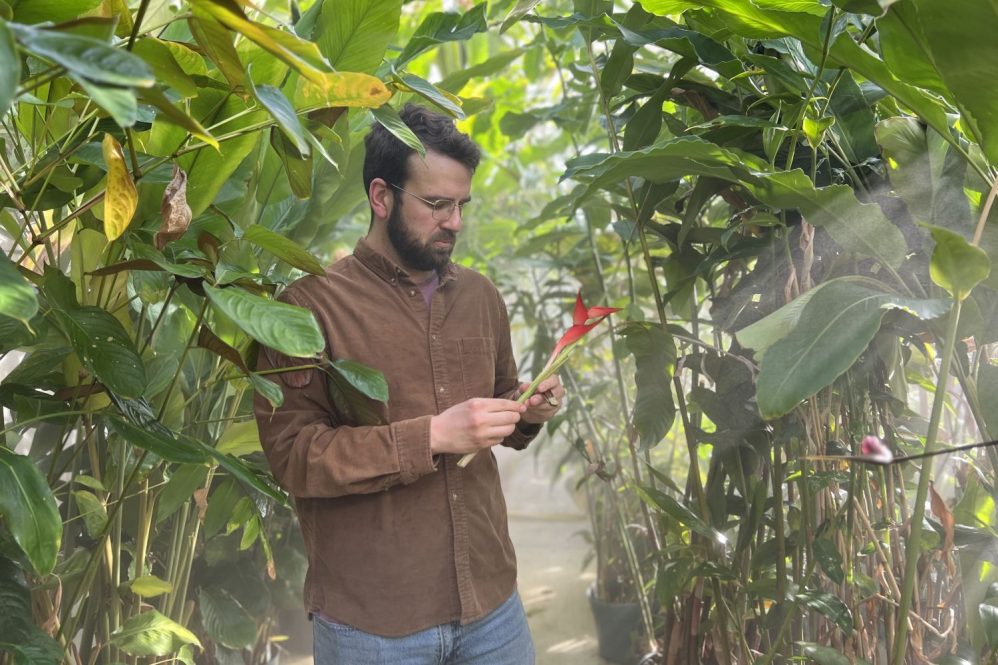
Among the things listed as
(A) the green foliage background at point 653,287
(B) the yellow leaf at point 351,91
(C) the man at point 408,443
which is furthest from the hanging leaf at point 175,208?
(C) the man at point 408,443

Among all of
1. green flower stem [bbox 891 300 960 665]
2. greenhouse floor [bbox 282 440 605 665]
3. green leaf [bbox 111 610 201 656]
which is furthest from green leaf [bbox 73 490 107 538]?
greenhouse floor [bbox 282 440 605 665]

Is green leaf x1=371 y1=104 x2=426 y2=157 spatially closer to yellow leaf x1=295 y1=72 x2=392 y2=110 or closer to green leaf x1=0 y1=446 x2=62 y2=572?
yellow leaf x1=295 y1=72 x2=392 y2=110

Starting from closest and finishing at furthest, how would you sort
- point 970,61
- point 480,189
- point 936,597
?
point 970,61
point 936,597
point 480,189

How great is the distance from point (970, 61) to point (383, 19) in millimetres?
628

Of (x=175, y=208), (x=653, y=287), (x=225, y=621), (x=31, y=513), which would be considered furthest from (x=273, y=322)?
(x=225, y=621)

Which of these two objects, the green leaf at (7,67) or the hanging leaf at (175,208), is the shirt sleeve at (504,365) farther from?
the green leaf at (7,67)

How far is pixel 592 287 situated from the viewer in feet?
7.57

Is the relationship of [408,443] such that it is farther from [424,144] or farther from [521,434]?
[424,144]

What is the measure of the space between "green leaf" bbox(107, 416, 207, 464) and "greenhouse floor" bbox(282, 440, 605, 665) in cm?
165

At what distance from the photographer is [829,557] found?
115 cm

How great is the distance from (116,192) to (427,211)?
463 millimetres

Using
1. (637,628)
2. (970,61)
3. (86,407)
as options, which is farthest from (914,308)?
(637,628)

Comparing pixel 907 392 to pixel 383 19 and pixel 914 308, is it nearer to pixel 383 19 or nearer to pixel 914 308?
pixel 914 308

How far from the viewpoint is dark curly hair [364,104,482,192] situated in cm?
120
